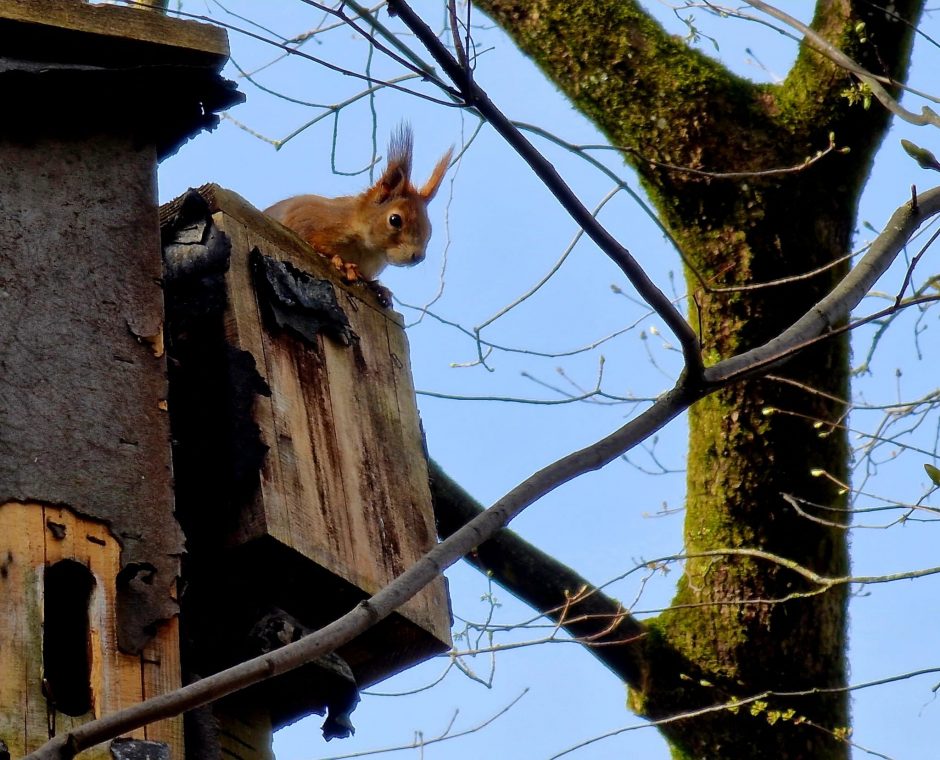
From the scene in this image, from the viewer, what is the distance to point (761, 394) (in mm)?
4012

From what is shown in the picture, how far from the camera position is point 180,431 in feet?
9.09

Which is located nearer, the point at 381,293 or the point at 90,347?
the point at 90,347

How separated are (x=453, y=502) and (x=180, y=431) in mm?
1222

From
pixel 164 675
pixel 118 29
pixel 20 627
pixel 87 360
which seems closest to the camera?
pixel 20 627

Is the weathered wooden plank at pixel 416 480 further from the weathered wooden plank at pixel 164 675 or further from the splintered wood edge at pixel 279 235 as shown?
the weathered wooden plank at pixel 164 675

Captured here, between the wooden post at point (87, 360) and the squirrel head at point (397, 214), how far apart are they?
1.96 metres

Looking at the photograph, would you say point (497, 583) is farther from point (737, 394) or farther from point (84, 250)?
point (84, 250)

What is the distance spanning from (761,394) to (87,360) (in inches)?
80.4

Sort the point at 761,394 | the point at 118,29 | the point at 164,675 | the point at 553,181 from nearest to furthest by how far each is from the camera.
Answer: the point at 553,181, the point at 164,675, the point at 118,29, the point at 761,394

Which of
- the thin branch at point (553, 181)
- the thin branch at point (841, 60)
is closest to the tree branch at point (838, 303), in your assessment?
the thin branch at point (553, 181)

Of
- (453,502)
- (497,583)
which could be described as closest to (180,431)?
(453,502)

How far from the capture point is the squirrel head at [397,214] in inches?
188

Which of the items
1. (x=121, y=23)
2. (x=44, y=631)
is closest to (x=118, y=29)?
(x=121, y=23)

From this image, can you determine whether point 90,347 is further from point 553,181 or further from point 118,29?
point 553,181
